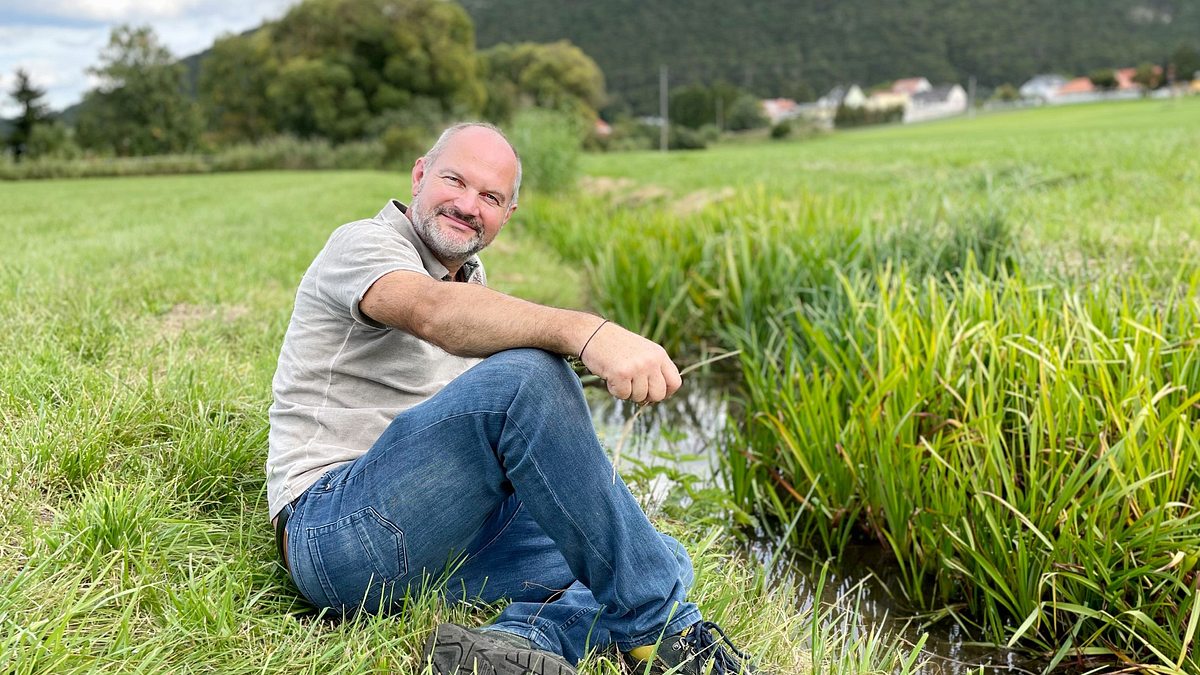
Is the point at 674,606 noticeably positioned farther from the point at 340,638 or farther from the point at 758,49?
the point at 758,49

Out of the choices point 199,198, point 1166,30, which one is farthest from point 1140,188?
point 1166,30

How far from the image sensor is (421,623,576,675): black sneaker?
1.71 meters

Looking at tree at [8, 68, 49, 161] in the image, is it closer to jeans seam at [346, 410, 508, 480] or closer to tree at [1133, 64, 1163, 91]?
jeans seam at [346, 410, 508, 480]

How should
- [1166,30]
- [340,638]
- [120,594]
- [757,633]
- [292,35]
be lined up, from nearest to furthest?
[120,594] → [340,638] → [757,633] → [292,35] → [1166,30]

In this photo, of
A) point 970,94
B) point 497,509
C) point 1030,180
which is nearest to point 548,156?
point 1030,180

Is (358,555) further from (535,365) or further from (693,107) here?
(693,107)

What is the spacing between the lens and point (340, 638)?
1861 mm

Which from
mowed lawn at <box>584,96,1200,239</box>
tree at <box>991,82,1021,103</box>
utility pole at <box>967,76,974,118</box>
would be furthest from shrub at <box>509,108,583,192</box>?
tree at <box>991,82,1021,103</box>

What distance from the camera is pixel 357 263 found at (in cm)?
192

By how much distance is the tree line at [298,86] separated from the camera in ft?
129

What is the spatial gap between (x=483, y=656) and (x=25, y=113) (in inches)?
1794

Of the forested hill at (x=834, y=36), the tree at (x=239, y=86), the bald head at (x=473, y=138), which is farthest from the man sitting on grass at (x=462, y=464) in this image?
the forested hill at (x=834, y=36)

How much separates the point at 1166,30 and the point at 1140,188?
7268 centimetres

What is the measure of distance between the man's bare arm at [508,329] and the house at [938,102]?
69.2 m
